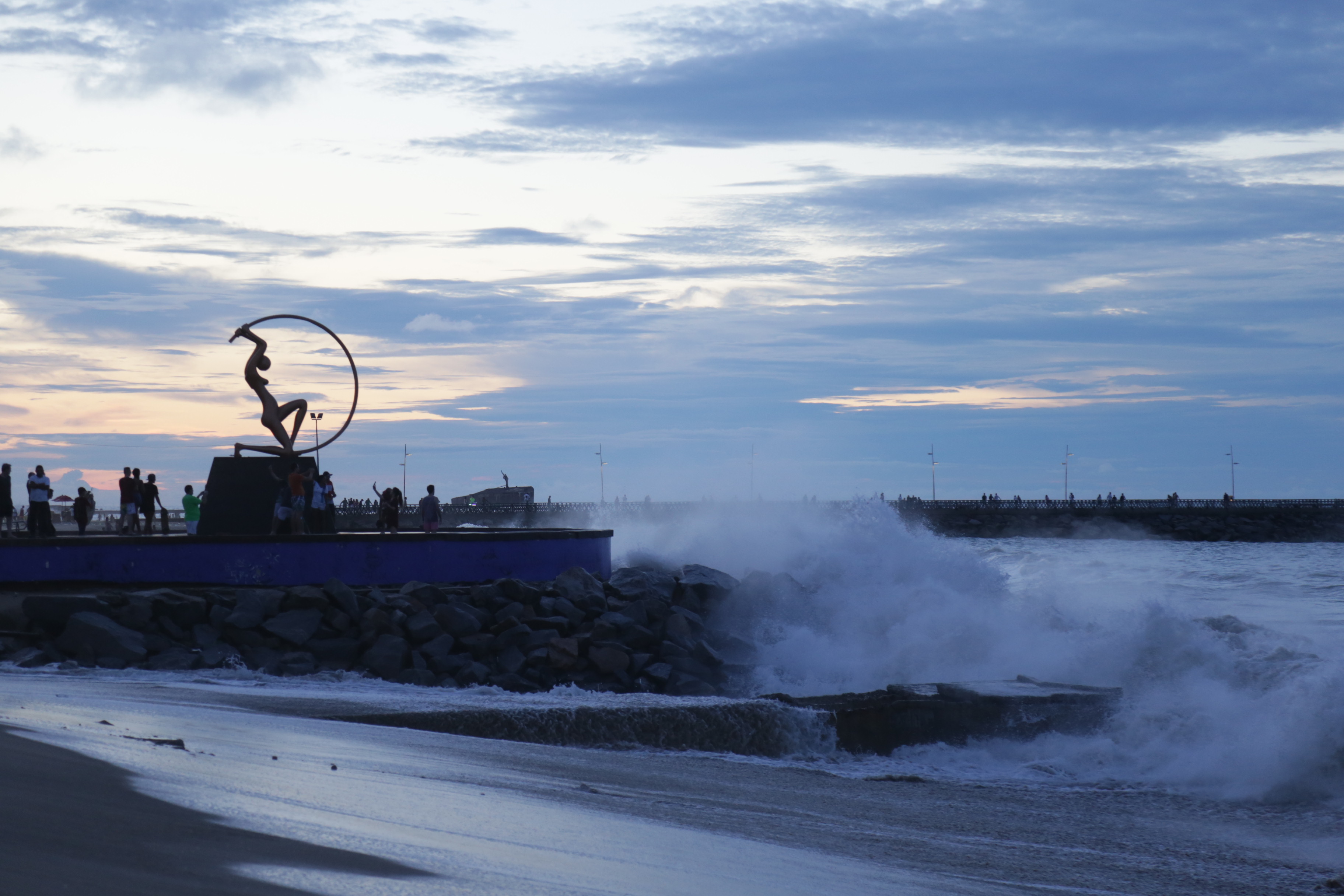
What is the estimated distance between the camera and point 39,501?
62.1 feet

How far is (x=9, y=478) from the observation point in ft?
62.2

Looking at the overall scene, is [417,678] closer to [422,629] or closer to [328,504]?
[422,629]

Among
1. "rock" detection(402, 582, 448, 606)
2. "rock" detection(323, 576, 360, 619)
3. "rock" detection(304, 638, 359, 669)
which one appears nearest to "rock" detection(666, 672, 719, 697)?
"rock" detection(402, 582, 448, 606)

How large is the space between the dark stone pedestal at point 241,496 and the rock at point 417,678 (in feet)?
19.3

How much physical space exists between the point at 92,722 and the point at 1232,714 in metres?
9.32

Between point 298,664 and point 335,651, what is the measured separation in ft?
1.86

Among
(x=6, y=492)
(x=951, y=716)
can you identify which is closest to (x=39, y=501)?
(x=6, y=492)

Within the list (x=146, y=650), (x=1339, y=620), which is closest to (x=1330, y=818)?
(x=146, y=650)

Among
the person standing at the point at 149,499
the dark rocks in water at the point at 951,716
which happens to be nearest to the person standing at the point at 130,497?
the person standing at the point at 149,499

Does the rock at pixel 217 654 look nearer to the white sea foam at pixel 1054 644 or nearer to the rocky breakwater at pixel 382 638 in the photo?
the rocky breakwater at pixel 382 638

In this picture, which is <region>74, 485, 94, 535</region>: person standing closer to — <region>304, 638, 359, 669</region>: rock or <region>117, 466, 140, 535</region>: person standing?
<region>117, 466, 140, 535</region>: person standing

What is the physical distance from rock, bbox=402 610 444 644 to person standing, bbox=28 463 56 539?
7338mm

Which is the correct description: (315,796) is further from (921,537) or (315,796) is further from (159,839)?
(921,537)

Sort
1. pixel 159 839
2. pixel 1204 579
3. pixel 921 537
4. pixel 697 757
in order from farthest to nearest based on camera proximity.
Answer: pixel 1204 579
pixel 921 537
pixel 697 757
pixel 159 839
